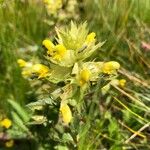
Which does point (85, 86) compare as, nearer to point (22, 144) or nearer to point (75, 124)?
point (75, 124)

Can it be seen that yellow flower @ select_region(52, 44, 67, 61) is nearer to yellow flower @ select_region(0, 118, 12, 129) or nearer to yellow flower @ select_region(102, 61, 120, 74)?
yellow flower @ select_region(102, 61, 120, 74)

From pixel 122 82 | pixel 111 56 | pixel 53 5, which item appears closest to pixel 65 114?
pixel 122 82

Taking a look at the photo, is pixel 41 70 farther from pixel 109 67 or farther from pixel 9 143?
pixel 9 143

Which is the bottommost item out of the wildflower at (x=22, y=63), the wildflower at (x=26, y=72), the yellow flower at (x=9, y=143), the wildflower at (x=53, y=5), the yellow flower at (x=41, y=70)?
the yellow flower at (x=9, y=143)

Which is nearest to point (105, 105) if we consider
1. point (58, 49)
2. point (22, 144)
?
point (22, 144)

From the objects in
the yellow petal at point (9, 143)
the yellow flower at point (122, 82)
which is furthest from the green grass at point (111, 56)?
the yellow petal at point (9, 143)

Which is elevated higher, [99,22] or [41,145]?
[99,22]

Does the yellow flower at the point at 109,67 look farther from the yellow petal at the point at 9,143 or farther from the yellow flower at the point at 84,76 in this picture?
the yellow petal at the point at 9,143
